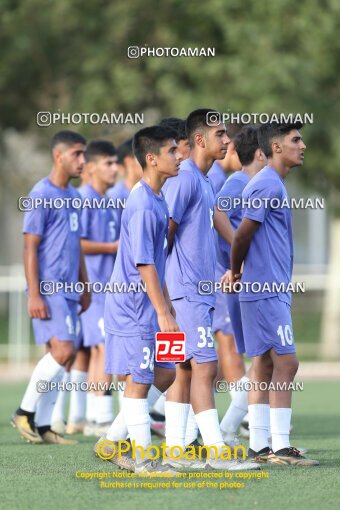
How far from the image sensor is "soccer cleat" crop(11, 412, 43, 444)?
1041 cm

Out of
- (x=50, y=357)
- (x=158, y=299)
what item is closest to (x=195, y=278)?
(x=158, y=299)

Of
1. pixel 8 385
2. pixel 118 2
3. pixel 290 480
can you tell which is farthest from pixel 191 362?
pixel 118 2

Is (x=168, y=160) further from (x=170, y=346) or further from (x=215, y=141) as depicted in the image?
(x=170, y=346)

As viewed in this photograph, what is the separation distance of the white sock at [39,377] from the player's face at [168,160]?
2.75 meters

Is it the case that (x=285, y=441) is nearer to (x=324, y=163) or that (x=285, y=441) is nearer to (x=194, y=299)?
(x=194, y=299)

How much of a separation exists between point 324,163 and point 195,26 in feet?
10.9

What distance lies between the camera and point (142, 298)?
805 cm

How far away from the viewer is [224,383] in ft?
34.5

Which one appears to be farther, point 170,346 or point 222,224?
point 222,224

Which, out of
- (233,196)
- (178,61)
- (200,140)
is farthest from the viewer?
(178,61)

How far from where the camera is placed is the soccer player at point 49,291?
34.1ft

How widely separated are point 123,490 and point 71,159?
4.05 metres

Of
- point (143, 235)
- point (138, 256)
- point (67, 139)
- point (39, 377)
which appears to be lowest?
point (39, 377)

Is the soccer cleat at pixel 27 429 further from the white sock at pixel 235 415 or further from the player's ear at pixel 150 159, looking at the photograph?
the player's ear at pixel 150 159
